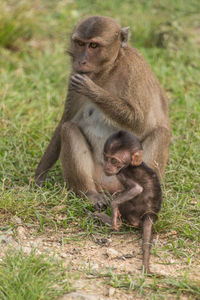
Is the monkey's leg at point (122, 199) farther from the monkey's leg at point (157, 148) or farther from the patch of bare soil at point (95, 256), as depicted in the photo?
the monkey's leg at point (157, 148)

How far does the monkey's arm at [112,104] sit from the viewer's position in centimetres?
506

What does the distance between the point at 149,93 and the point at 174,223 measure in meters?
1.45

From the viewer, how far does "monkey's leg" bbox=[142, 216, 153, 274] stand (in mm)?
4172

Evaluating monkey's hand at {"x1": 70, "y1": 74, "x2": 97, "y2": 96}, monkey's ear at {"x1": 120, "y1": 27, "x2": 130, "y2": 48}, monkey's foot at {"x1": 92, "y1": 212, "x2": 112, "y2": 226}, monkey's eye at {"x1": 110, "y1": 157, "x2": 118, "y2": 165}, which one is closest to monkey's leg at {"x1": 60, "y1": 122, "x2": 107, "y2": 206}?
monkey's foot at {"x1": 92, "y1": 212, "x2": 112, "y2": 226}

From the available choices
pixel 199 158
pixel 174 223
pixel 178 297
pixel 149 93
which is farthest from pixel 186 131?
pixel 178 297

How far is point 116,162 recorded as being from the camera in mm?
4676

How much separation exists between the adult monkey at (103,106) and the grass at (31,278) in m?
1.29

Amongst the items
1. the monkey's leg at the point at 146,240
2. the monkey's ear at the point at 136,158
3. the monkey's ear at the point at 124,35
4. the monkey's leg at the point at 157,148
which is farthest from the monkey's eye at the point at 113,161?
the monkey's ear at the point at 124,35

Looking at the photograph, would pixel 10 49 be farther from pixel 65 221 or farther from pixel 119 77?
pixel 65 221

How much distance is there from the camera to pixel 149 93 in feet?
18.2

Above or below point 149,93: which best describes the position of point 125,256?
below

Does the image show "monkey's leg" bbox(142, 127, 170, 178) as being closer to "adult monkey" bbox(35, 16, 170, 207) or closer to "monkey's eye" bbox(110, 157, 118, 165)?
"adult monkey" bbox(35, 16, 170, 207)

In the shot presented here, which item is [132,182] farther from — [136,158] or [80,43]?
[80,43]

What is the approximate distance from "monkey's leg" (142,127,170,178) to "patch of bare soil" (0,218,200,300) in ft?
2.85
